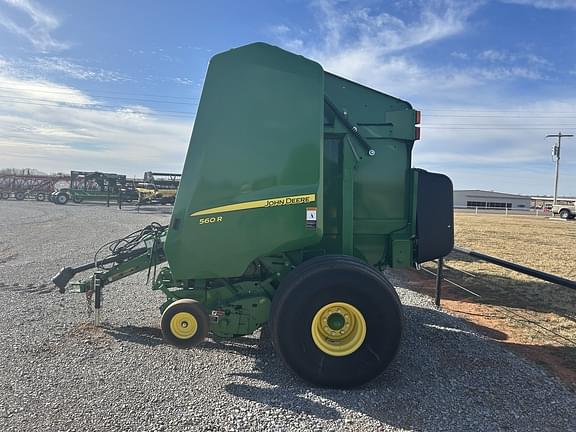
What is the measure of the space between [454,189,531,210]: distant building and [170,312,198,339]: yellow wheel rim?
67704 mm

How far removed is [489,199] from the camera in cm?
6975

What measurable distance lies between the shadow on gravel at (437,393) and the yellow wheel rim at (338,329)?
1.14 feet

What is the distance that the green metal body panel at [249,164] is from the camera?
371 cm

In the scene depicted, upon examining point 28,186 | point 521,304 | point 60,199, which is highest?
point 28,186

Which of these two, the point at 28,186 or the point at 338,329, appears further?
the point at 28,186

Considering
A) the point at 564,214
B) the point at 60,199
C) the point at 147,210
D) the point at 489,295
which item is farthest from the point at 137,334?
the point at 564,214

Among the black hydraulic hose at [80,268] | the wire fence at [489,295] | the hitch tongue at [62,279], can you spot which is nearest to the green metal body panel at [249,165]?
the black hydraulic hose at [80,268]

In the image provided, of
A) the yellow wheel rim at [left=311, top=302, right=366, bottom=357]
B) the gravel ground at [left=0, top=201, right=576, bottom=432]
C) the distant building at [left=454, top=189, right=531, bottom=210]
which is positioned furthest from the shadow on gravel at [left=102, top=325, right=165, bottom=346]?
the distant building at [left=454, top=189, right=531, bottom=210]

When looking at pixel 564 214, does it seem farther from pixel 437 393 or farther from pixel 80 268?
pixel 80 268

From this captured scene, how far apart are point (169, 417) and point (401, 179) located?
10.3 ft

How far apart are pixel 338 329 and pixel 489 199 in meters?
74.0

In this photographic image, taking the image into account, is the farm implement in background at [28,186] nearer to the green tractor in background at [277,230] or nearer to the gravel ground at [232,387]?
the gravel ground at [232,387]

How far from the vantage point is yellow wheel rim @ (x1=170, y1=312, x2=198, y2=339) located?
376 centimetres

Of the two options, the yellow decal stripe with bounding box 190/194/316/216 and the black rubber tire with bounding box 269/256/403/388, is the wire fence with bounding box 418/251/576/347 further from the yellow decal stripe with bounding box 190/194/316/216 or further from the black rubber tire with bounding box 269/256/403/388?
the yellow decal stripe with bounding box 190/194/316/216
